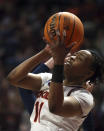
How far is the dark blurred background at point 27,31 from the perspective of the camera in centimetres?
605

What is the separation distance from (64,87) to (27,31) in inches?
200

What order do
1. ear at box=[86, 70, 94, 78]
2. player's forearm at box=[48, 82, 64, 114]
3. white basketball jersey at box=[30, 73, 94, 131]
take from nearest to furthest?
1. player's forearm at box=[48, 82, 64, 114]
2. white basketball jersey at box=[30, 73, 94, 131]
3. ear at box=[86, 70, 94, 78]

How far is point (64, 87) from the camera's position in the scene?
2953 millimetres

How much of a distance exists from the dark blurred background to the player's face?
110 inches

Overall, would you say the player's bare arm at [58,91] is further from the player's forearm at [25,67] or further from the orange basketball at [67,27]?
the player's forearm at [25,67]

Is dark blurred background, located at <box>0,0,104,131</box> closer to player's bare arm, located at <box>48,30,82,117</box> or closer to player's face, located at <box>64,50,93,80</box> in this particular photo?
player's face, located at <box>64,50,93,80</box>

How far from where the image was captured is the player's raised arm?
9.75 feet

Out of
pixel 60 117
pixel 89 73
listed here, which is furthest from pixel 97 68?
pixel 60 117

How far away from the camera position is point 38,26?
795 cm

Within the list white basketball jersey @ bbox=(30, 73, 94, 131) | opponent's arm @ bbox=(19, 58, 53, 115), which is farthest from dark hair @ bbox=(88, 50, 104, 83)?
opponent's arm @ bbox=(19, 58, 53, 115)

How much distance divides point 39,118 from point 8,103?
3092 mm

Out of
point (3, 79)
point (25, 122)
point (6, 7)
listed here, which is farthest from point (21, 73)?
point (6, 7)

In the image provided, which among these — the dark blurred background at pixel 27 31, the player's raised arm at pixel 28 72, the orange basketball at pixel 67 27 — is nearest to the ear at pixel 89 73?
the orange basketball at pixel 67 27

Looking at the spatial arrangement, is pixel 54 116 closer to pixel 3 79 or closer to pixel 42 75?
pixel 42 75
